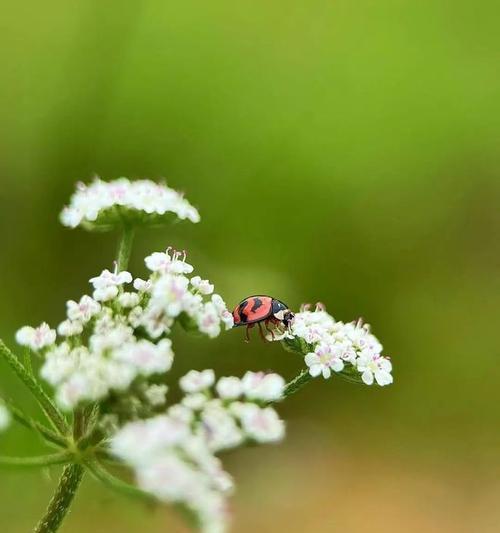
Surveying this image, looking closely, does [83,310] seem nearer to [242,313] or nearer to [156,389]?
[156,389]

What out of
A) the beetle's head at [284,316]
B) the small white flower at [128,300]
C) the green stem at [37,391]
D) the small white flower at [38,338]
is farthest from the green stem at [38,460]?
the beetle's head at [284,316]

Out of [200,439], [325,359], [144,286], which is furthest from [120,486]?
[325,359]

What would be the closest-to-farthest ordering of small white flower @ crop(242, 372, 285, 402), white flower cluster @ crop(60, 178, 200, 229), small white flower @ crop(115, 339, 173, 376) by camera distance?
small white flower @ crop(115, 339, 173, 376), small white flower @ crop(242, 372, 285, 402), white flower cluster @ crop(60, 178, 200, 229)

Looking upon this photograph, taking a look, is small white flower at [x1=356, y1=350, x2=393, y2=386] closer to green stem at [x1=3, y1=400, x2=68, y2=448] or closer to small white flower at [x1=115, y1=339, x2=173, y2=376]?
small white flower at [x1=115, y1=339, x2=173, y2=376]

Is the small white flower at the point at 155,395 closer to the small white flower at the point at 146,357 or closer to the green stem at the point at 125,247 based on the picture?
the small white flower at the point at 146,357

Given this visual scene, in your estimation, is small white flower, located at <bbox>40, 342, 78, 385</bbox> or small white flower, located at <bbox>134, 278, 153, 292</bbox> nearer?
small white flower, located at <bbox>40, 342, 78, 385</bbox>

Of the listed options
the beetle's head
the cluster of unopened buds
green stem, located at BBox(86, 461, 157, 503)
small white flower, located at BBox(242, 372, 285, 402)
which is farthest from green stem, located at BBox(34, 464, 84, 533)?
the beetle's head
